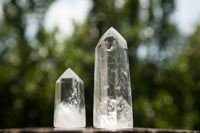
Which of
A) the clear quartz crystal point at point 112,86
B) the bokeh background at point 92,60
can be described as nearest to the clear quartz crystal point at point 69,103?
the clear quartz crystal point at point 112,86

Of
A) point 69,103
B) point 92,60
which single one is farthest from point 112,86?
point 92,60

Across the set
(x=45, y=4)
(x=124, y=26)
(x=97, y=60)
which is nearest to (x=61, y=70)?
(x=45, y=4)

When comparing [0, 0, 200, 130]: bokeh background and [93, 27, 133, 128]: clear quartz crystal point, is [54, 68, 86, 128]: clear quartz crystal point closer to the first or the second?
[93, 27, 133, 128]: clear quartz crystal point

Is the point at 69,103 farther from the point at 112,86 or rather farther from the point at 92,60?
the point at 92,60

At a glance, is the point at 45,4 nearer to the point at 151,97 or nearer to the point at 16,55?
the point at 16,55

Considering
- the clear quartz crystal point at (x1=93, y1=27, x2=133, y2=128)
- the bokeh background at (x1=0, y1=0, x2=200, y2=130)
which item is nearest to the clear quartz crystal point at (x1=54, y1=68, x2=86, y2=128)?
the clear quartz crystal point at (x1=93, y1=27, x2=133, y2=128)

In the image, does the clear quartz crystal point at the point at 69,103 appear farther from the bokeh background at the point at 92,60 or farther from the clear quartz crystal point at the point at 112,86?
the bokeh background at the point at 92,60

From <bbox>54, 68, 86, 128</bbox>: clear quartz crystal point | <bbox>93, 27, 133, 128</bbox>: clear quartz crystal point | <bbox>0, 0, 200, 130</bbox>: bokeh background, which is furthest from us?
<bbox>0, 0, 200, 130</bbox>: bokeh background
